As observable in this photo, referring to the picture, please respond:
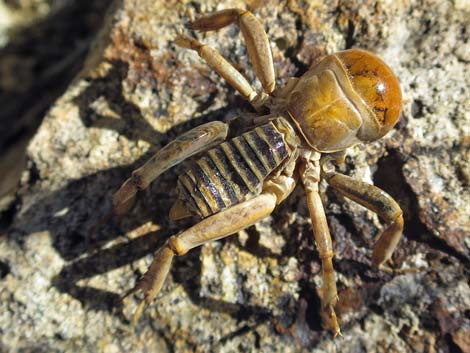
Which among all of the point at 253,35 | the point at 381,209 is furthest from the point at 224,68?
the point at 381,209

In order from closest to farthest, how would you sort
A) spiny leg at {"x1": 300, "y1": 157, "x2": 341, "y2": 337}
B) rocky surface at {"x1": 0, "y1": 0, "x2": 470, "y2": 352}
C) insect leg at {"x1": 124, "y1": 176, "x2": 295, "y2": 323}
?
1. insect leg at {"x1": 124, "y1": 176, "x2": 295, "y2": 323}
2. spiny leg at {"x1": 300, "y1": 157, "x2": 341, "y2": 337}
3. rocky surface at {"x1": 0, "y1": 0, "x2": 470, "y2": 352}

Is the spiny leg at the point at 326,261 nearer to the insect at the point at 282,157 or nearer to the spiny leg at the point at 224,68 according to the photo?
the insect at the point at 282,157

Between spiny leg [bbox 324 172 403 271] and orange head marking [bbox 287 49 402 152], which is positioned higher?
orange head marking [bbox 287 49 402 152]

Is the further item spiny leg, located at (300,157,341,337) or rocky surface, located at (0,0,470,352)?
rocky surface, located at (0,0,470,352)

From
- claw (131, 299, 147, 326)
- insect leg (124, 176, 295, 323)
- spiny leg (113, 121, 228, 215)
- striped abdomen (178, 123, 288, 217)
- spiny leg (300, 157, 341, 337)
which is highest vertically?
spiny leg (113, 121, 228, 215)

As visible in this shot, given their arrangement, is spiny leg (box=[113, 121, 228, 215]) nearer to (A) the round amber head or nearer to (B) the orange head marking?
(B) the orange head marking

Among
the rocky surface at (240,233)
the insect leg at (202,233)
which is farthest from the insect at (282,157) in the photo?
the rocky surface at (240,233)

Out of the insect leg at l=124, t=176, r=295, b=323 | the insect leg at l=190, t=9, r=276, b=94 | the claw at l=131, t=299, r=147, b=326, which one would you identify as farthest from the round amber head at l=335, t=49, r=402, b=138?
the claw at l=131, t=299, r=147, b=326

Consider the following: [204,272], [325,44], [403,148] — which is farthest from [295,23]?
[204,272]

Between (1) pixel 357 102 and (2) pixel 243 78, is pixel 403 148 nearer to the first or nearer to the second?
(1) pixel 357 102
